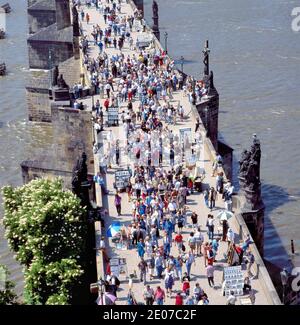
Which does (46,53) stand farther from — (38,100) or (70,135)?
(70,135)

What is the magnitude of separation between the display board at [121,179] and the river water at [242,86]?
7.29 meters

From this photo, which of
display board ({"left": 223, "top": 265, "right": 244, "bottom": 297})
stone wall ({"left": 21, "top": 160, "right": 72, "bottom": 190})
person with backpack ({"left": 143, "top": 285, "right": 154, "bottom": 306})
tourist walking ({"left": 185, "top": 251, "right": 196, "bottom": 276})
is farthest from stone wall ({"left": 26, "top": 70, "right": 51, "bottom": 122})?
person with backpack ({"left": 143, "top": 285, "right": 154, "bottom": 306})

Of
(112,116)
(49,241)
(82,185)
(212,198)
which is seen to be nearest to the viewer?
(49,241)

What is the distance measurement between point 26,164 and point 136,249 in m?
19.2

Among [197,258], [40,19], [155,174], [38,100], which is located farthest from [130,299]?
[40,19]

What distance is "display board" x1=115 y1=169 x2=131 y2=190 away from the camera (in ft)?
136

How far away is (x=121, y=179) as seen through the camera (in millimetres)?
41375

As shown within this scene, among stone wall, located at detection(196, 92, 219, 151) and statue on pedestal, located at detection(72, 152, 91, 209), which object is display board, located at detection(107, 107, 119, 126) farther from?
statue on pedestal, located at detection(72, 152, 91, 209)

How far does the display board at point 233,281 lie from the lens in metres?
31.7

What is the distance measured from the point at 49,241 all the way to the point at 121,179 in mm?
6251

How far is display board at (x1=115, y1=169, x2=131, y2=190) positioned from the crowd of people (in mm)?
237

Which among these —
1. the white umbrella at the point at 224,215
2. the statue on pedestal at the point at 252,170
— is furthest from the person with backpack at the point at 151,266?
the statue on pedestal at the point at 252,170

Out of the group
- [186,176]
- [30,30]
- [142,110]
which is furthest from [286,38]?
[186,176]

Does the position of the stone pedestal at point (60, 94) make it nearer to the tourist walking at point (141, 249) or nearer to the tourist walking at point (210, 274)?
the tourist walking at point (141, 249)
